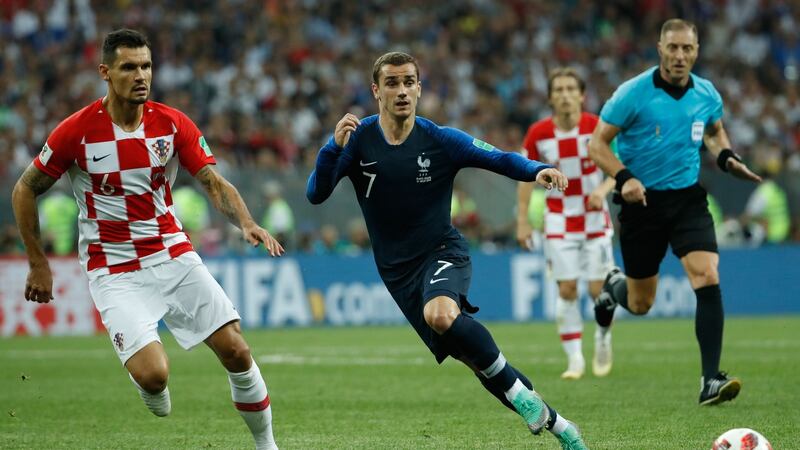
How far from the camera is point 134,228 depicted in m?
7.27

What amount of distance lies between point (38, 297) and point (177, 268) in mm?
821

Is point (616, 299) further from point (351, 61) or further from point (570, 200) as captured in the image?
point (351, 61)

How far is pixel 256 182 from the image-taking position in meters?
20.4

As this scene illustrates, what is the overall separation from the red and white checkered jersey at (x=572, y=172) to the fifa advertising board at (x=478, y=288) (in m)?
6.74

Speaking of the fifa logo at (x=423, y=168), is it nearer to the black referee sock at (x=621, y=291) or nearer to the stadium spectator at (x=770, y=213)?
the black referee sock at (x=621, y=291)

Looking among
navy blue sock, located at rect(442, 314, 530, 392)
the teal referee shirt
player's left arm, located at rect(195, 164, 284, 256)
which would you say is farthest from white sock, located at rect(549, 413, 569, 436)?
the teal referee shirt

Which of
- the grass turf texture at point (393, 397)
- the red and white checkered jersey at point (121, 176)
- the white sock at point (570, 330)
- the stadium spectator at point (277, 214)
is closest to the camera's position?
the red and white checkered jersey at point (121, 176)

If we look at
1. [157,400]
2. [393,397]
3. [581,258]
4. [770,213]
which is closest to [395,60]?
[157,400]

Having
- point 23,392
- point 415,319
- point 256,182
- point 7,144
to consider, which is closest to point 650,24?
point 256,182

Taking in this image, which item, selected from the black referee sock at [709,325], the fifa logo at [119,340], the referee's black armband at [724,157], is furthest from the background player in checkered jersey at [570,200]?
the fifa logo at [119,340]

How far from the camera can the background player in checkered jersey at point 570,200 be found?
12.0m

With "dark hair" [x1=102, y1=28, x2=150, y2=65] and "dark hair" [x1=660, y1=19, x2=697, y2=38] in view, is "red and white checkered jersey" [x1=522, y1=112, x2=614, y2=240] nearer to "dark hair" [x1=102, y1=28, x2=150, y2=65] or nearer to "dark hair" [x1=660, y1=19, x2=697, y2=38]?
"dark hair" [x1=660, y1=19, x2=697, y2=38]

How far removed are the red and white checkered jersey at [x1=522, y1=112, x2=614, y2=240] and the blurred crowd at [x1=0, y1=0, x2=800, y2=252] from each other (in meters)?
8.69

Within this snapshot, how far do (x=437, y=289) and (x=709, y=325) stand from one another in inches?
122
